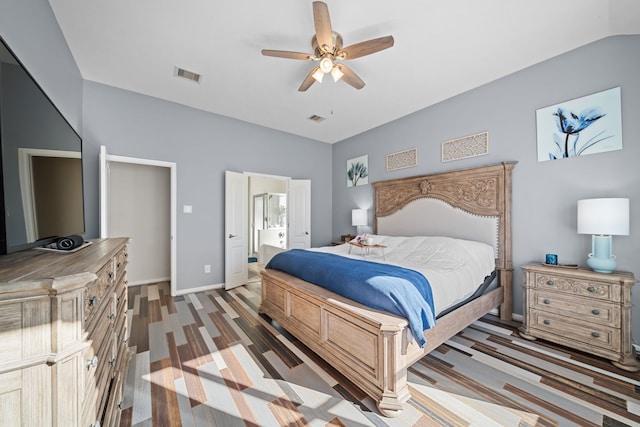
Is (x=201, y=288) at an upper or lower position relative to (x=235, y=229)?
lower

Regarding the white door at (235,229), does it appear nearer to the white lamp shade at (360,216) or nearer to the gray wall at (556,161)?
the white lamp shade at (360,216)

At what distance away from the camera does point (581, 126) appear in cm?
252

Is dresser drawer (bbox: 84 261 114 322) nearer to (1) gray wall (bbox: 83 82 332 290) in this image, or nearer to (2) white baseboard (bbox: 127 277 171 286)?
(1) gray wall (bbox: 83 82 332 290)

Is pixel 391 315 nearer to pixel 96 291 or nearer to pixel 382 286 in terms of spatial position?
pixel 382 286

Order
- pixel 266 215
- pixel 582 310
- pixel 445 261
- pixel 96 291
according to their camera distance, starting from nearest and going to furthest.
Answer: pixel 96 291 → pixel 582 310 → pixel 445 261 → pixel 266 215

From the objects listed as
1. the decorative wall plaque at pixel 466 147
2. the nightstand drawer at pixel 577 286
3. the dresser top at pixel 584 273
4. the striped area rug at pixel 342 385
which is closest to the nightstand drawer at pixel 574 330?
the striped area rug at pixel 342 385

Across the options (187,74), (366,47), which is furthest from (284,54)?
(187,74)

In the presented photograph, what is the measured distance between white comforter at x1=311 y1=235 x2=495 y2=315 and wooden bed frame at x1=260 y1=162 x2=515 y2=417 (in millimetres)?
173

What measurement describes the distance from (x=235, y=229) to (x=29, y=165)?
10.6ft

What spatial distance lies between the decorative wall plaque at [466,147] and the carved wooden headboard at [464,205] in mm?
247

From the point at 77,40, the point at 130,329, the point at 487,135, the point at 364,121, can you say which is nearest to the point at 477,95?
the point at 487,135

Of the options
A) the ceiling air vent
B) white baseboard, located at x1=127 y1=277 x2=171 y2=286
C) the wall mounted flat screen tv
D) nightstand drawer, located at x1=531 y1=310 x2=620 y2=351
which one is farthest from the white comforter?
white baseboard, located at x1=127 y1=277 x2=171 y2=286

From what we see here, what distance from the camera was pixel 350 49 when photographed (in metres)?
2.21

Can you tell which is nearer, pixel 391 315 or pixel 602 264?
pixel 391 315
